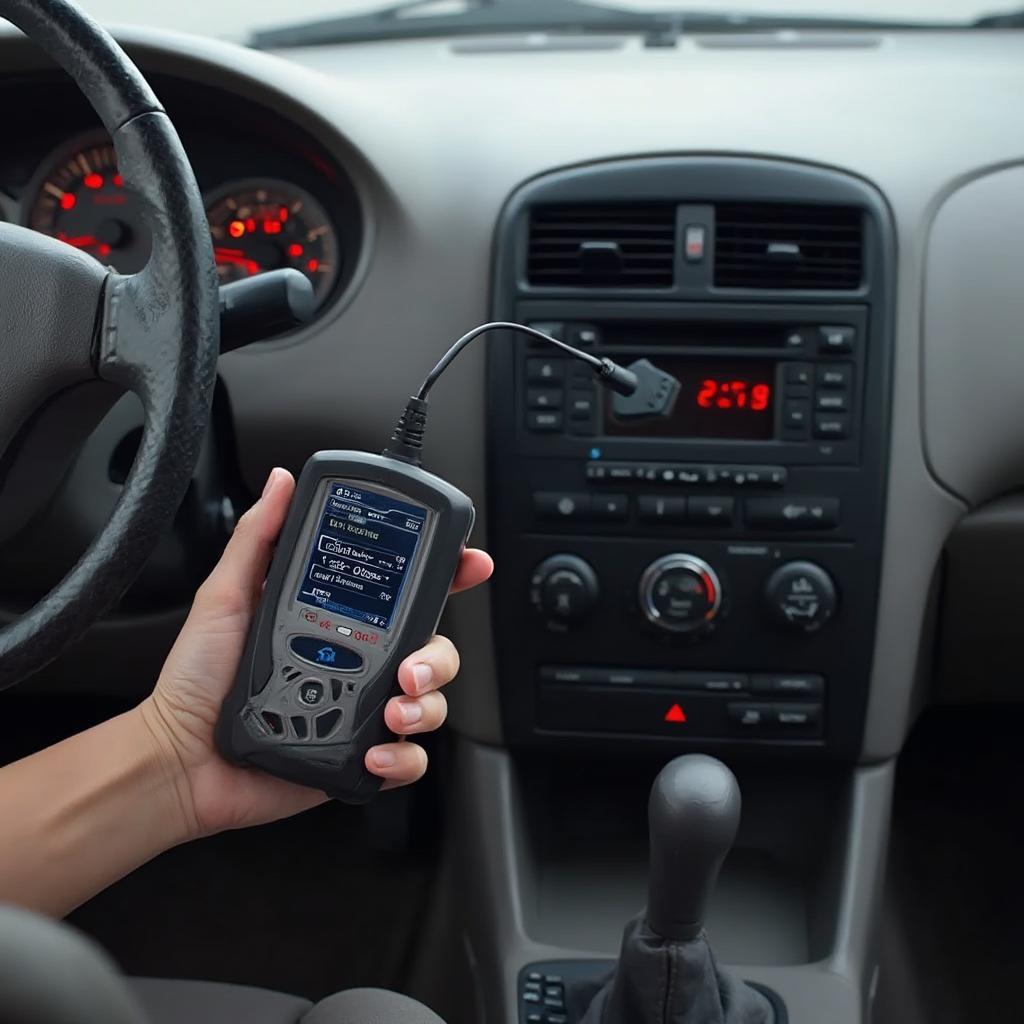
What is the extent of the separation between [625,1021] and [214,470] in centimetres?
62

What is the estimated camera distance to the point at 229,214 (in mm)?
1305

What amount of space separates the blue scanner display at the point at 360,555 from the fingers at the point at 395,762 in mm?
81

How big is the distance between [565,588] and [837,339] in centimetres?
33

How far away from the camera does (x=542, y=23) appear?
157cm

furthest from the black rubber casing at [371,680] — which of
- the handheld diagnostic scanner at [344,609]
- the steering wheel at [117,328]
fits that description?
the steering wheel at [117,328]

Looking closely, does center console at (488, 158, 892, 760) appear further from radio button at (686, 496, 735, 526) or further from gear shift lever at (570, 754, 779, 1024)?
gear shift lever at (570, 754, 779, 1024)

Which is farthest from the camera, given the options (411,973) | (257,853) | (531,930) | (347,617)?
(257,853)

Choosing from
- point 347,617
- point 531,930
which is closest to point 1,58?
point 347,617

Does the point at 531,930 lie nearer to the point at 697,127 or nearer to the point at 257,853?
the point at 257,853

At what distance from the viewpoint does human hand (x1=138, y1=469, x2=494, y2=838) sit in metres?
0.93

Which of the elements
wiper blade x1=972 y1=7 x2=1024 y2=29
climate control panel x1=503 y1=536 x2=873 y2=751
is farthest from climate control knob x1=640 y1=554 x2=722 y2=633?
wiper blade x1=972 y1=7 x2=1024 y2=29

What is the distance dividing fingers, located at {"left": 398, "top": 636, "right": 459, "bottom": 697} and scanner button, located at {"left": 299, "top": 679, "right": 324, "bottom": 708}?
0.20ft

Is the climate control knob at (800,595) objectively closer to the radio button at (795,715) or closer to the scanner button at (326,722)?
the radio button at (795,715)

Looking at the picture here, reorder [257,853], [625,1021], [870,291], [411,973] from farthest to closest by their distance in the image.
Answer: [257,853], [411,973], [870,291], [625,1021]
